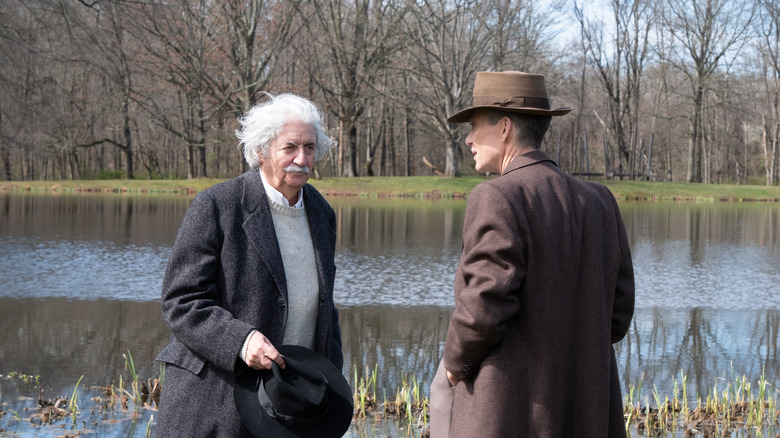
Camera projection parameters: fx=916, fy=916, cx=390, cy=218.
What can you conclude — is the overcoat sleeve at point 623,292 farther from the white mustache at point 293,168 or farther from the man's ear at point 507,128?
the white mustache at point 293,168

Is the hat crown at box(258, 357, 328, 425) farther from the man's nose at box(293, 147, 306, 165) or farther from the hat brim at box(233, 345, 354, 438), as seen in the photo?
the man's nose at box(293, 147, 306, 165)

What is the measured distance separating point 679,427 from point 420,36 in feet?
115

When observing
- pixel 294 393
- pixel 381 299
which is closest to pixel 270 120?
pixel 294 393

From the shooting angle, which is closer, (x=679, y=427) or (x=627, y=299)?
(x=627, y=299)

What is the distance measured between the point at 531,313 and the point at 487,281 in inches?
7.4

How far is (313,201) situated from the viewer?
3.47m

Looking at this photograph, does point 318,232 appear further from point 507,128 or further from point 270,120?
point 507,128

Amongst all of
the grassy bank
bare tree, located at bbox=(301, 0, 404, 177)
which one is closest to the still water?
the grassy bank

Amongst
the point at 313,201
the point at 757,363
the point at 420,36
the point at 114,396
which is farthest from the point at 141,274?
the point at 420,36

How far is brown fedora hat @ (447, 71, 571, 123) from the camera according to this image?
304cm

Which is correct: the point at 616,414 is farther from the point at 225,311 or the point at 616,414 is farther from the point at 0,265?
the point at 0,265

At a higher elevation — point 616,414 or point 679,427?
point 616,414

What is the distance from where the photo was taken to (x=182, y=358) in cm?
311

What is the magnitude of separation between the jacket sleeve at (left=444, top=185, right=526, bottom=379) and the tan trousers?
21cm
